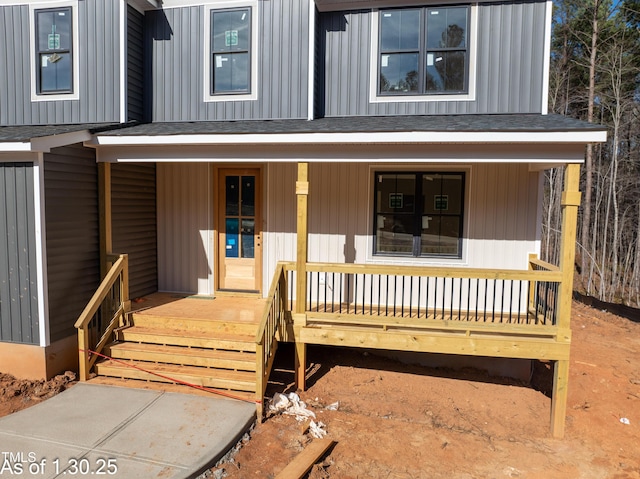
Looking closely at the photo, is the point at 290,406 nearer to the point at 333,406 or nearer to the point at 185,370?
the point at 333,406

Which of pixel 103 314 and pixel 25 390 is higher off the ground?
pixel 103 314

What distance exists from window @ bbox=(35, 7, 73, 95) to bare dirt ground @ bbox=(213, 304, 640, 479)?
237 inches

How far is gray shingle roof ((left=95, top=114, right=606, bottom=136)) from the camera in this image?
16.3 feet

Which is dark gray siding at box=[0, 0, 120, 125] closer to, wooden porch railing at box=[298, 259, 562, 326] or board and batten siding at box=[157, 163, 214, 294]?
board and batten siding at box=[157, 163, 214, 294]

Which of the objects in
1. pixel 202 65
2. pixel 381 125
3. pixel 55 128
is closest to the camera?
pixel 381 125

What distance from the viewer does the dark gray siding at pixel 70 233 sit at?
18.1ft

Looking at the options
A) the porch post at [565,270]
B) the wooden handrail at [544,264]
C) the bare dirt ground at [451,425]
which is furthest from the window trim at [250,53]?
the wooden handrail at [544,264]

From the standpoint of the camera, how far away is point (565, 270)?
16.4 feet

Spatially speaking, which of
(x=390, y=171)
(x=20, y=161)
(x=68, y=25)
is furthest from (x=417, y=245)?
(x=68, y=25)

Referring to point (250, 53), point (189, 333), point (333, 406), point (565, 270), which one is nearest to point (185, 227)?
point (189, 333)

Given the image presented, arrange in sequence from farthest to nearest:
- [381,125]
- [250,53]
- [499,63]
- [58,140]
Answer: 1. [250,53]
2. [499,63]
3. [381,125]
4. [58,140]

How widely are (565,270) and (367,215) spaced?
2900 mm

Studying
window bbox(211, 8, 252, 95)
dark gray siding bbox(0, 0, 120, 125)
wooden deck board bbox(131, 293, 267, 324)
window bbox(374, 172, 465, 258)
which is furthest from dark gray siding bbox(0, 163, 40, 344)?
window bbox(374, 172, 465, 258)

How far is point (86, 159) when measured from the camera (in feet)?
19.8
